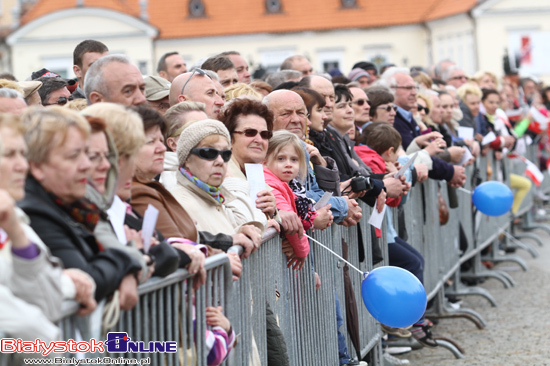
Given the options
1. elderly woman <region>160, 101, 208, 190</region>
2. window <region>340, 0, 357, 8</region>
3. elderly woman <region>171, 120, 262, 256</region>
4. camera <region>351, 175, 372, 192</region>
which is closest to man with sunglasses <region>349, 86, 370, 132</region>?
camera <region>351, 175, 372, 192</region>

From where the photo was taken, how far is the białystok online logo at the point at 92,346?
2.77 m

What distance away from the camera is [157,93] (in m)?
7.06

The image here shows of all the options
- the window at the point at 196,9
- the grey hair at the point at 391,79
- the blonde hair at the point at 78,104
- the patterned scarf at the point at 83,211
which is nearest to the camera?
the patterned scarf at the point at 83,211

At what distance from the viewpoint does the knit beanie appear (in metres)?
4.97

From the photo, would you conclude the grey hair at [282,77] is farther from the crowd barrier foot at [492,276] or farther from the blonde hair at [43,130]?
the blonde hair at [43,130]

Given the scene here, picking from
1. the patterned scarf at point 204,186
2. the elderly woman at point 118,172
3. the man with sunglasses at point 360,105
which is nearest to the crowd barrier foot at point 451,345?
the man with sunglasses at point 360,105

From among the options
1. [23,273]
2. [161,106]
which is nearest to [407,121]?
[161,106]

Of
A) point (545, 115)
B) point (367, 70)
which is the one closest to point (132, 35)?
point (545, 115)

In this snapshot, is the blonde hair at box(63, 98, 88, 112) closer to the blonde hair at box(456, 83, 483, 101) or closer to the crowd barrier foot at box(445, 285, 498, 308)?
the crowd barrier foot at box(445, 285, 498, 308)

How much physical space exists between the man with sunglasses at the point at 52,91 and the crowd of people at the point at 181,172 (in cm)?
1

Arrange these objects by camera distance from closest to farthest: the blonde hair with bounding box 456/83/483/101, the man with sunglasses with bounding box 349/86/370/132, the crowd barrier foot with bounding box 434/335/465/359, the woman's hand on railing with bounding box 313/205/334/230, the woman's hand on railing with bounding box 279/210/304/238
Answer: the woman's hand on railing with bounding box 279/210/304/238 → the woman's hand on railing with bounding box 313/205/334/230 → the crowd barrier foot with bounding box 434/335/465/359 → the man with sunglasses with bounding box 349/86/370/132 → the blonde hair with bounding box 456/83/483/101

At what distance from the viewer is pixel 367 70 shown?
44.4 ft

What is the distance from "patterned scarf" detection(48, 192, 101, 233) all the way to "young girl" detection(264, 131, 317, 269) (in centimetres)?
253

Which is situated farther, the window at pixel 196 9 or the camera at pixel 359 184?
the window at pixel 196 9
